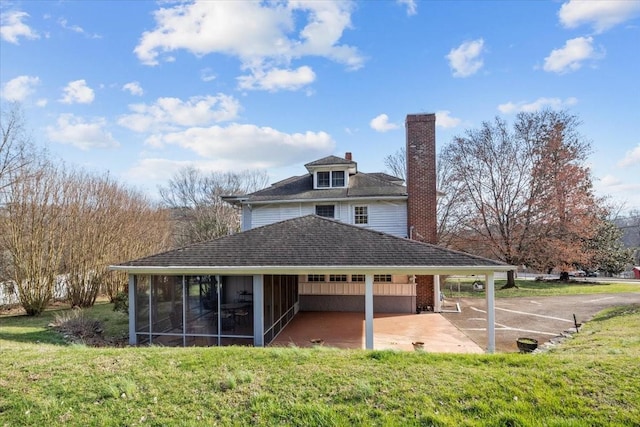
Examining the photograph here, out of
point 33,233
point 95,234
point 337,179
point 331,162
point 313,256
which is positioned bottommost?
point 313,256

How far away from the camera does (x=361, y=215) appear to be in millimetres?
17297

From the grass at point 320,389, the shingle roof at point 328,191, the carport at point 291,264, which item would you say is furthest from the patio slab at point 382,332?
the shingle roof at point 328,191

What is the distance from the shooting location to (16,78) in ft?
41.8

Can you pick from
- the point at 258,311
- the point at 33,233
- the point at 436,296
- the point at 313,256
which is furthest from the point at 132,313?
the point at 436,296

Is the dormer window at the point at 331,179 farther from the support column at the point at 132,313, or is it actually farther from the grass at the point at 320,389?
the grass at the point at 320,389

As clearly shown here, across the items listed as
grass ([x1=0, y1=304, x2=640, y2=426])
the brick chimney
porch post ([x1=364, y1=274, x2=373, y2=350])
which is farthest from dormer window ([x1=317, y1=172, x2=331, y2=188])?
grass ([x1=0, y1=304, x2=640, y2=426])

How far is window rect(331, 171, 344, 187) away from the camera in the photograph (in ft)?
60.8

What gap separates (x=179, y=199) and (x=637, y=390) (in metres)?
37.4

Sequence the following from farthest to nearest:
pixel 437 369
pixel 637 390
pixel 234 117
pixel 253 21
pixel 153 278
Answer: pixel 234 117, pixel 153 278, pixel 253 21, pixel 437 369, pixel 637 390

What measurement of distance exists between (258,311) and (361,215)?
8.94m

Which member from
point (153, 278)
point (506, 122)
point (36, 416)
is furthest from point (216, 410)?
point (506, 122)

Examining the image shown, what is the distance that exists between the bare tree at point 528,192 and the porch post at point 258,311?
1988 centimetres

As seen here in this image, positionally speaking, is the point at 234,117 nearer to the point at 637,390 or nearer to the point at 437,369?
the point at 437,369

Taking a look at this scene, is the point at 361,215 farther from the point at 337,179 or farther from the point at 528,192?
the point at 528,192
